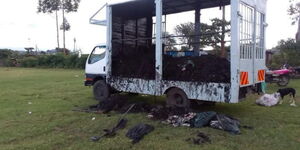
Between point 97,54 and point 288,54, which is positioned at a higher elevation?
point 288,54

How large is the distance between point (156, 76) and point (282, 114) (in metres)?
3.21

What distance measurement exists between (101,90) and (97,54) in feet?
4.01

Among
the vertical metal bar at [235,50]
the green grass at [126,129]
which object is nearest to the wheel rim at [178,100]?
the green grass at [126,129]

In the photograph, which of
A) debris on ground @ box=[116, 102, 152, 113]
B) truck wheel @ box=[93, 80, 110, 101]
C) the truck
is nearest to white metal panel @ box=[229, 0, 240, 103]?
the truck

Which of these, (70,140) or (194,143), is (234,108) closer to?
(194,143)

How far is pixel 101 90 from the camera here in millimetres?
8836

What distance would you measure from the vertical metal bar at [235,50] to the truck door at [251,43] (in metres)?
0.22

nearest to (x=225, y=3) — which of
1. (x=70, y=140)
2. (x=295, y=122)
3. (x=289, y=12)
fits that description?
(x=295, y=122)

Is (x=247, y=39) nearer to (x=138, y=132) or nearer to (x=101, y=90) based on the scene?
(x=138, y=132)

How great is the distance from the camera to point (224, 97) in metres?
6.01

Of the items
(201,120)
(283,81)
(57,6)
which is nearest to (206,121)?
(201,120)

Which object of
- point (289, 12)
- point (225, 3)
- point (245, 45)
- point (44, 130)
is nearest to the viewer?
point (44, 130)

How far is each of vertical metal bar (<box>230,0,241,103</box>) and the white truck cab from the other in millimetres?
4220

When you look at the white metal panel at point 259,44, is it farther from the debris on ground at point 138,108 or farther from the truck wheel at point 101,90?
the truck wheel at point 101,90
